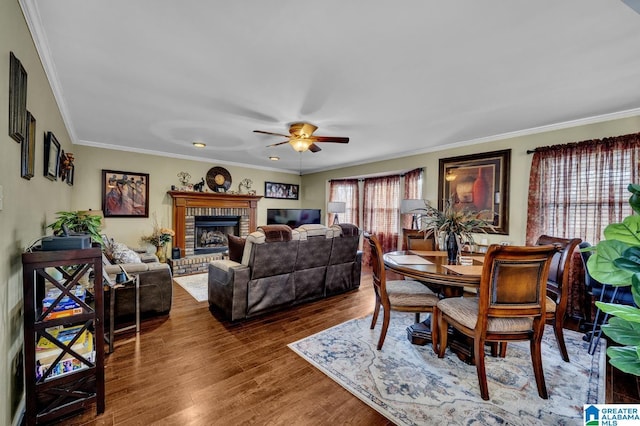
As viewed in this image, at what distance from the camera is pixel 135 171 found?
5246 millimetres

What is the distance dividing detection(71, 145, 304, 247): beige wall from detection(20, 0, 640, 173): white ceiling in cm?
139

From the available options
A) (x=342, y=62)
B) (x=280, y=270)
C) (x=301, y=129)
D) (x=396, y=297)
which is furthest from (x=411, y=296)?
(x=301, y=129)

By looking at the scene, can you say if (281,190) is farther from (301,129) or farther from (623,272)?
(623,272)

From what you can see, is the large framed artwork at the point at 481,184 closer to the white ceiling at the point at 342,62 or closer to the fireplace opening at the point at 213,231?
the white ceiling at the point at 342,62

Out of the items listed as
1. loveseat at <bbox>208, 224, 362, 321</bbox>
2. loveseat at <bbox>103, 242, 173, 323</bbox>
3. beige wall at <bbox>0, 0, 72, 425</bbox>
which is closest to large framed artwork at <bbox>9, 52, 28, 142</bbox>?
beige wall at <bbox>0, 0, 72, 425</bbox>

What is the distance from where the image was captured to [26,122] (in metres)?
1.70

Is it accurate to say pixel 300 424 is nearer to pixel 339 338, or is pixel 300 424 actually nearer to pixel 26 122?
pixel 339 338

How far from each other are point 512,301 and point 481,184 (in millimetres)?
2761

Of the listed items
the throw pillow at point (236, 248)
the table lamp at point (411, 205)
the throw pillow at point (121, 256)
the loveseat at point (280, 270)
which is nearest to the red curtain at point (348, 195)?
the table lamp at point (411, 205)

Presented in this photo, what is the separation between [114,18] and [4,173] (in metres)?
1.11

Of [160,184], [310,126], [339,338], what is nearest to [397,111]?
[310,126]

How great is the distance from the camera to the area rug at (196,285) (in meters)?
3.90

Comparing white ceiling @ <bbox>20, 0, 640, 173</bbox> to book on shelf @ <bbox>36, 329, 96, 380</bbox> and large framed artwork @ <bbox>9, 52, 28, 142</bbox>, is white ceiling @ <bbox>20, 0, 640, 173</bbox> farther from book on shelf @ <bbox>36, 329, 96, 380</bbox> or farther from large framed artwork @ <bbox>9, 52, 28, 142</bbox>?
book on shelf @ <bbox>36, 329, 96, 380</bbox>

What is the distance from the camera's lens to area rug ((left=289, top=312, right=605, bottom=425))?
5.55 feet
